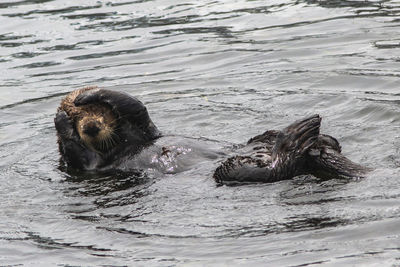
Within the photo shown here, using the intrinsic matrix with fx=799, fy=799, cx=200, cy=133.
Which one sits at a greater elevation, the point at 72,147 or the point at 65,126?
the point at 65,126

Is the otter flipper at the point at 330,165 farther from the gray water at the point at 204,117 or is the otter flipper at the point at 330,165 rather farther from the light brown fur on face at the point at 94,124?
the light brown fur on face at the point at 94,124

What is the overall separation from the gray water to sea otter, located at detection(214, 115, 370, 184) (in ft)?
0.30

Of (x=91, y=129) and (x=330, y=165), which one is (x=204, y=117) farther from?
(x=330, y=165)

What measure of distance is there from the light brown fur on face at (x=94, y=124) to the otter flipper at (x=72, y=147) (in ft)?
0.17

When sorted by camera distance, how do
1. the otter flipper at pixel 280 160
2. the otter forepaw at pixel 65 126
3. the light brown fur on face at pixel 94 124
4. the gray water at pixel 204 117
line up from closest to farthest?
1. the gray water at pixel 204 117
2. the otter flipper at pixel 280 160
3. the light brown fur on face at pixel 94 124
4. the otter forepaw at pixel 65 126

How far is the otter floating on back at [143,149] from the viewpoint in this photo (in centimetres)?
557

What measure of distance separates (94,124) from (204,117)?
1793 millimetres

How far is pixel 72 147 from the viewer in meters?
6.43

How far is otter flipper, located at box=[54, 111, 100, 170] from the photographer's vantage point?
6.40 meters

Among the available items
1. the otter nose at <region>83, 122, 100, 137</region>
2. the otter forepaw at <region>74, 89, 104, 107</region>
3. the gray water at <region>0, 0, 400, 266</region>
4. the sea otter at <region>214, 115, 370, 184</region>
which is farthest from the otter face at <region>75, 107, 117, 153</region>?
the sea otter at <region>214, 115, 370, 184</region>

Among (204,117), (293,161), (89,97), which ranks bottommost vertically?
(204,117)

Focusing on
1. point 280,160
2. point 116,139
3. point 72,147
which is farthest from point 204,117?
point 280,160

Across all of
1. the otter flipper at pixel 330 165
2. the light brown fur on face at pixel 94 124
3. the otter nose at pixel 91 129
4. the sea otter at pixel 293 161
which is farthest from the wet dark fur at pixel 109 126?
the otter flipper at pixel 330 165

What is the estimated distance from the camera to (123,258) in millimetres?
4844
